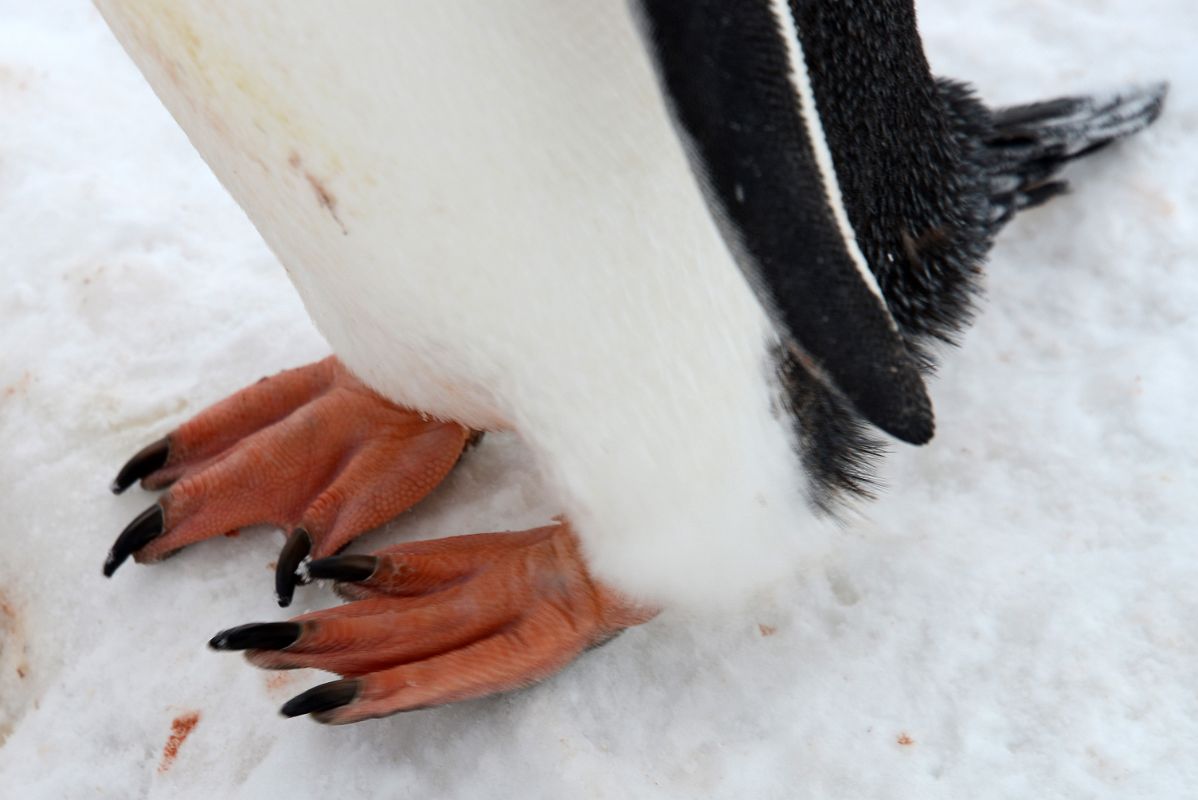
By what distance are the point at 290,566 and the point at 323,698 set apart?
18 centimetres

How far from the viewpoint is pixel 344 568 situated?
33.4 inches

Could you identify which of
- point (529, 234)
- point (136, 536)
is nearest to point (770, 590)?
point (529, 234)

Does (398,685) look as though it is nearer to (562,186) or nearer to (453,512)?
(453,512)

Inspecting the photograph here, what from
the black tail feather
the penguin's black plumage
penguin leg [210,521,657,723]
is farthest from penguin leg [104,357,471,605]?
the black tail feather

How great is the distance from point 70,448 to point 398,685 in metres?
0.56

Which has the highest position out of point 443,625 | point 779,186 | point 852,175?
point 779,186

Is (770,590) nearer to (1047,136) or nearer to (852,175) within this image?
(852,175)

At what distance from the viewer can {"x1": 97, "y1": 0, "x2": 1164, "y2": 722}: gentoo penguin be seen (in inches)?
24.3

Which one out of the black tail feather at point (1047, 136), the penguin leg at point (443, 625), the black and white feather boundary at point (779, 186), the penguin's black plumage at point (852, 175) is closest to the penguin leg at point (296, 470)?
the penguin leg at point (443, 625)

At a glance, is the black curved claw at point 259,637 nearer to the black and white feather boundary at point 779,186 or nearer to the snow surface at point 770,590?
the snow surface at point 770,590

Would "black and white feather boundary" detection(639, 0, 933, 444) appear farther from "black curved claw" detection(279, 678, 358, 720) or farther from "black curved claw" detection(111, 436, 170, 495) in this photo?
"black curved claw" detection(111, 436, 170, 495)

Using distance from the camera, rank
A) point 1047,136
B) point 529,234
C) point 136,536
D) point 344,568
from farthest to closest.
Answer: point 1047,136 < point 136,536 < point 344,568 < point 529,234

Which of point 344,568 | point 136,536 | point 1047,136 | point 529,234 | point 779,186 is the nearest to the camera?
point 779,186

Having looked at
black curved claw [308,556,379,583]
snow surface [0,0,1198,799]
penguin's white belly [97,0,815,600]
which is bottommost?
snow surface [0,0,1198,799]
